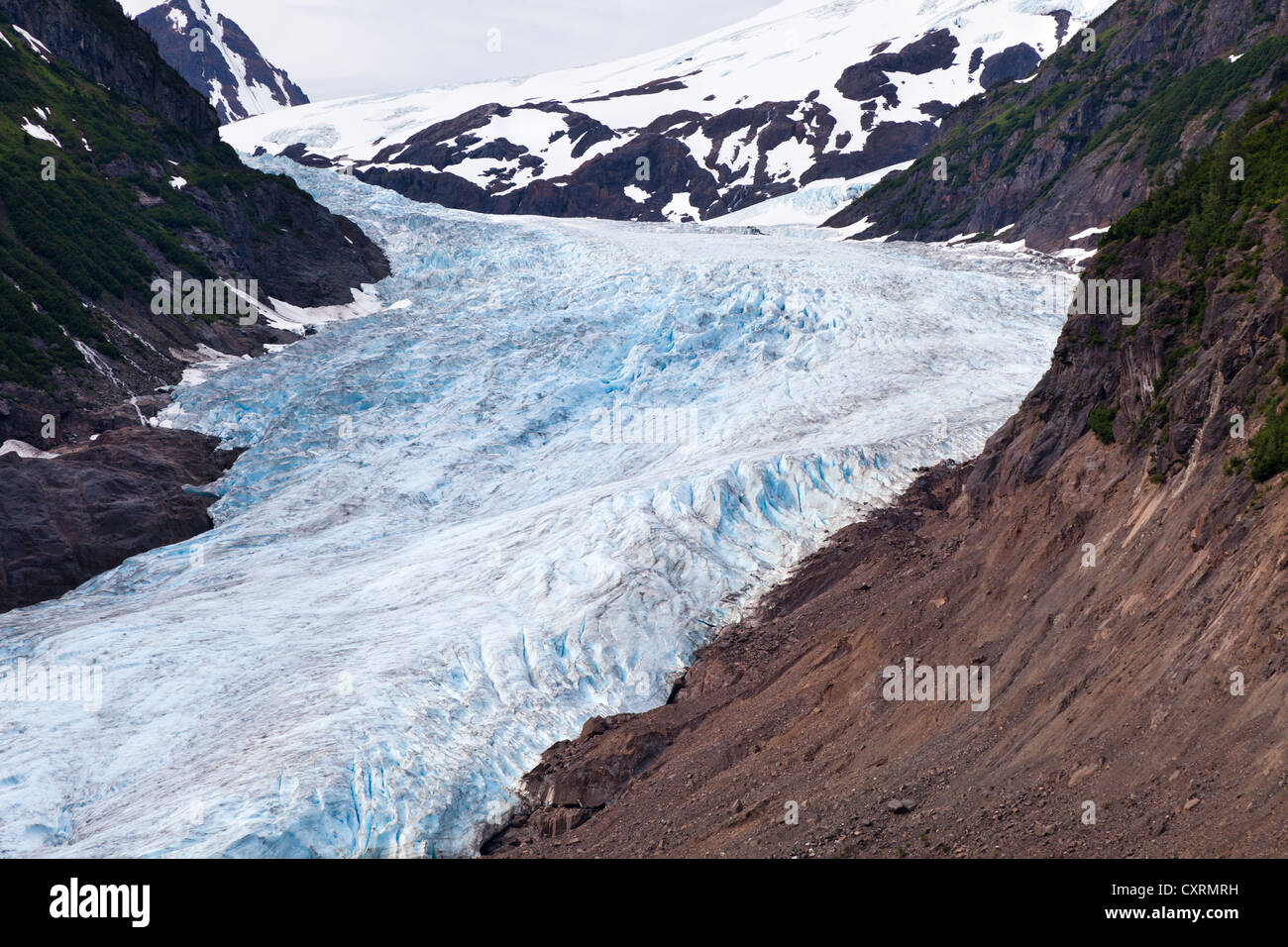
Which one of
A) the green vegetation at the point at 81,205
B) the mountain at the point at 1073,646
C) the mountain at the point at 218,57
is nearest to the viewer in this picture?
the mountain at the point at 1073,646

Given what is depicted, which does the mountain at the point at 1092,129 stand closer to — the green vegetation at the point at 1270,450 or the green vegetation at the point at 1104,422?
the green vegetation at the point at 1104,422

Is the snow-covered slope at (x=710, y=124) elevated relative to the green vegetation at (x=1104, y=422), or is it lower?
elevated

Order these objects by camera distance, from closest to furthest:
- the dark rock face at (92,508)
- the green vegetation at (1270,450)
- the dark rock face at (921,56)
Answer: the green vegetation at (1270,450), the dark rock face at (92,508), the dark rock face at (921,56)

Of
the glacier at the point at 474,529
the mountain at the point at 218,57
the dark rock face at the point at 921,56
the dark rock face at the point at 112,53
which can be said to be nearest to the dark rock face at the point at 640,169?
the dark rock face at the point at 921,56

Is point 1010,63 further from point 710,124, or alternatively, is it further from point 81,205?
point 81,205
